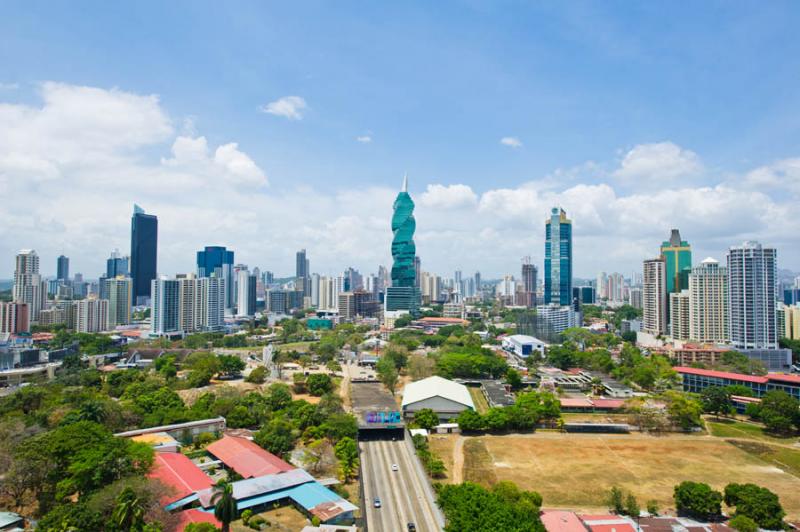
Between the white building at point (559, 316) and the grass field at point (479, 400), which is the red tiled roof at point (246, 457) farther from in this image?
the white building at point (559, 316)

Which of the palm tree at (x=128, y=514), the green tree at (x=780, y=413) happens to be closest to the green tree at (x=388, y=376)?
the green tree at (x=780, y=413)

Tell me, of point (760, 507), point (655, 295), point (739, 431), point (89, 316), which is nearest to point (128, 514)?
point (760, 507)

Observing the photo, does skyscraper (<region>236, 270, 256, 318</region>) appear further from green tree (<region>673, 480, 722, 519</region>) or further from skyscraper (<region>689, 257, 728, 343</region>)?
green tree (<region>673, 480, 722, 519</region>)

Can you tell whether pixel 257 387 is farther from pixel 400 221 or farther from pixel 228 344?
pixel 400 221

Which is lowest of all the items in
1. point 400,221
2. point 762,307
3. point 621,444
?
point 621,444

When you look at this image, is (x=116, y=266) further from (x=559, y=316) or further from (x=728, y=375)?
(x=728, y=375)

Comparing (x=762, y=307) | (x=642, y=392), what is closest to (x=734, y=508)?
(x=642, y=392)

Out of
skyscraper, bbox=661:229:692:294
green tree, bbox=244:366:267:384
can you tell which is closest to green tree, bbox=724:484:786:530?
green tree, bbox=244:366:267:384
